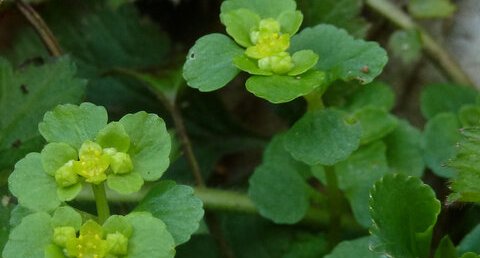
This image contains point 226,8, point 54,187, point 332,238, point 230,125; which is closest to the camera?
point 54,187

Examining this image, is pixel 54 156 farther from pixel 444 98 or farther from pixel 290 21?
pixel 444 98

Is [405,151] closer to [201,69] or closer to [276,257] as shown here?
[276,257]

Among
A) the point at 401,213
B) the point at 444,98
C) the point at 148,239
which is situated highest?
the point at 148,239

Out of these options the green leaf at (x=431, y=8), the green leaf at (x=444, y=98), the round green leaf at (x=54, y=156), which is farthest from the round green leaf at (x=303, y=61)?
the green leaf at (x=431, y=8)

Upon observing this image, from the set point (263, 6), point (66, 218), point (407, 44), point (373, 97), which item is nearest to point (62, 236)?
point (66, 218)

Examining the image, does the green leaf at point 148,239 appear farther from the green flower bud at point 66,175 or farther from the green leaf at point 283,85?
the green leaf at point 283,85

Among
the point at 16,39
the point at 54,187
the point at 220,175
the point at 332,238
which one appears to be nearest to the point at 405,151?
the point at 332,238
